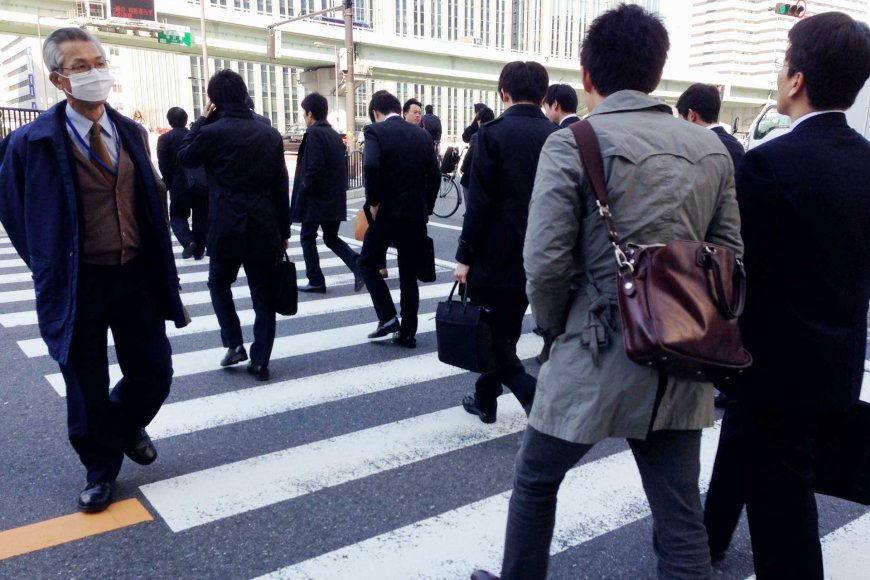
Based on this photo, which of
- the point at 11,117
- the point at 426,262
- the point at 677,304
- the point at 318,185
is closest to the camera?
the point at 677,304

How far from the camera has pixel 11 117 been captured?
Answer: 14.0m

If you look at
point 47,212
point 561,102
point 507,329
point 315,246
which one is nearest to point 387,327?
point 315,246

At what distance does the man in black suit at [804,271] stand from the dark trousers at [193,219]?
24.8 ft

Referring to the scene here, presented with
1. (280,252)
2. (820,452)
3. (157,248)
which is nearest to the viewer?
(820,452)

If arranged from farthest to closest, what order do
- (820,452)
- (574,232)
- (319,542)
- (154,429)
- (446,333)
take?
1. (154,429)
2. (446,333)
3. (319,542)
4. (820,452)
5. (574,232)

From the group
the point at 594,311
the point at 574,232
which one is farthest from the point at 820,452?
the point at 574,232

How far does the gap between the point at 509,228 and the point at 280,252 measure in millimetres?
1781

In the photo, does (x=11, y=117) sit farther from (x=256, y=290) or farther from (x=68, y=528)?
(x=68, y=528)

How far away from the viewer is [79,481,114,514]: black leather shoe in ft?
10.2

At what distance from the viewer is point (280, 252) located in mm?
4824

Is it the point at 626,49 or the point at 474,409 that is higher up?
the point at 626,49

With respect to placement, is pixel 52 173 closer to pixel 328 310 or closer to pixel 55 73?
pixel 55 73

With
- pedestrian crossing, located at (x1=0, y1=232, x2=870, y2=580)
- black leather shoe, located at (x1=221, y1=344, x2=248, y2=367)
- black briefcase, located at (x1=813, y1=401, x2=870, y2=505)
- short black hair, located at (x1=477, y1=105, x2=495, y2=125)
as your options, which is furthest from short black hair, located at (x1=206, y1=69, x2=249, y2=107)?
short black hair, located at (x1=477, y1=105, x2=495, y2=125)

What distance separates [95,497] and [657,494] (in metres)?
2.37
